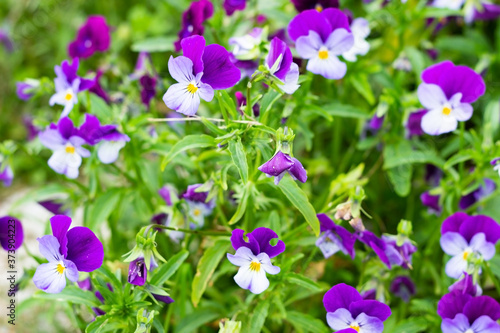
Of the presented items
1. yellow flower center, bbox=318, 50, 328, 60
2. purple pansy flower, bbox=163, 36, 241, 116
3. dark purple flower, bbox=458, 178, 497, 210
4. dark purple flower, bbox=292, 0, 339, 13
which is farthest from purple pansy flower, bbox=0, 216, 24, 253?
dark purple flower, bbox=458, 178, 497, 210

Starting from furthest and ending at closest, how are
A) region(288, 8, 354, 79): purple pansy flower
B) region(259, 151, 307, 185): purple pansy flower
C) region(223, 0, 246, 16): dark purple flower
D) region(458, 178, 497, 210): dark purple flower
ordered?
region(223, 0, 246, 16): dark purple flower < region(458, 178, 497, 210): dark purple flower < region(288, 8, 354, 79): purple pansy flower < region(259, 151, 307, 185): purple pansy flower

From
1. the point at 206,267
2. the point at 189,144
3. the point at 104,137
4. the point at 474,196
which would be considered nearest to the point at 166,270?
the point at 206,267

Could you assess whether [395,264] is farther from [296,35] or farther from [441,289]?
[296,35]

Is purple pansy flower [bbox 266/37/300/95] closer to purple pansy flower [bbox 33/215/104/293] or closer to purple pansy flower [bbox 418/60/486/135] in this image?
purple pansy flower [bbox 418/60/486/135]

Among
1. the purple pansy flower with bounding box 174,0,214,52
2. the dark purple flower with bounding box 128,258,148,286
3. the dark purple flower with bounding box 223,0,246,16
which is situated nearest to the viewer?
the dark purple flower with bounding box 128,258,148,286

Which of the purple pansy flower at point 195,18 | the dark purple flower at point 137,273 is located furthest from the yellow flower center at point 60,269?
the purple pansy flower at point 195,18

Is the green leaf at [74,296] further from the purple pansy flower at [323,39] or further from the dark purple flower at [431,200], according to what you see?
the dark purple flower at [431,200]

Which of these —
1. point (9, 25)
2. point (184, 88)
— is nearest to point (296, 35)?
Result: point (184, 88)

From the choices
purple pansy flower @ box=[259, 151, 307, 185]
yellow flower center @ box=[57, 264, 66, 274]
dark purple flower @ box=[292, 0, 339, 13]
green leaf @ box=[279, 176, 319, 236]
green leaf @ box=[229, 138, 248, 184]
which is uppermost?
dark purple flower @ box=[292, 0, 339, 13]
